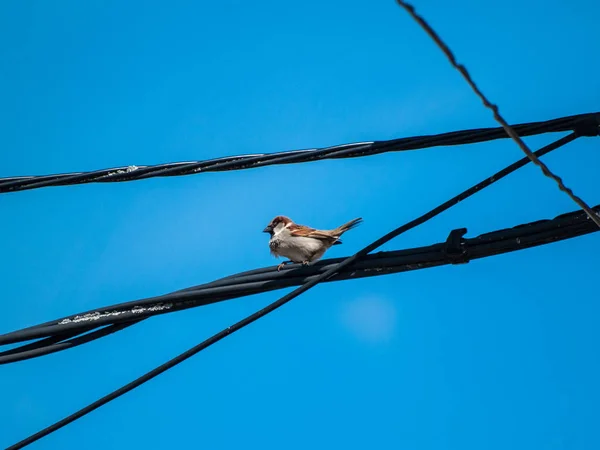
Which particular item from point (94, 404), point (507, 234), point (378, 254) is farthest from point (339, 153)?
point (94, 404)

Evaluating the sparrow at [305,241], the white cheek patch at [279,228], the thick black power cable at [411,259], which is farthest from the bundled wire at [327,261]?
the white cheek patch at [279,228]

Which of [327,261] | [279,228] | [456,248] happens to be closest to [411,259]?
[456,248]

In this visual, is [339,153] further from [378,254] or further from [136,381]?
[136,381]

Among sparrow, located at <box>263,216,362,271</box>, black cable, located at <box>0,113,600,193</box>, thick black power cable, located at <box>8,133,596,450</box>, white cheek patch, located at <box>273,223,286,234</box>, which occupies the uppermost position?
white cheek patch, located at <box>273,223,286,234</box>

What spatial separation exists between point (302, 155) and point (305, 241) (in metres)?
3.01

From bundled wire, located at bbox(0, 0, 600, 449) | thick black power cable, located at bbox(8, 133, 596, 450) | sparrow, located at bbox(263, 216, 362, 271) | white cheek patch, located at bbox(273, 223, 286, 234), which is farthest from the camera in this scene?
white cheek patch, located at bbox(273, 223, 286, 234)

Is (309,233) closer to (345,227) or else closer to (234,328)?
(345,227)

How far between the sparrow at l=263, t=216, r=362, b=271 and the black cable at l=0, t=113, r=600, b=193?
2.76 meters

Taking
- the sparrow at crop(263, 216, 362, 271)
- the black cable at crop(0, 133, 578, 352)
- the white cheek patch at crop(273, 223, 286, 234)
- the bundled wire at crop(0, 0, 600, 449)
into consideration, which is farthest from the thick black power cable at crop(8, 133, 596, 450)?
the white cheek patch at crop(273, 223, 286, 234)

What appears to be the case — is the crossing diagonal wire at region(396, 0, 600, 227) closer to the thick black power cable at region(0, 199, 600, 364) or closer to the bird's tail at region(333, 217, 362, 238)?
the thick black power cable at region(0, 199, 600, 364)

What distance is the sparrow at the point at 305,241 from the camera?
9.04m

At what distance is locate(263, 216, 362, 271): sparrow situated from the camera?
904 cm

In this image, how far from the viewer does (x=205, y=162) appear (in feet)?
20.5

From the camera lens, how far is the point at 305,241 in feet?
29.9
